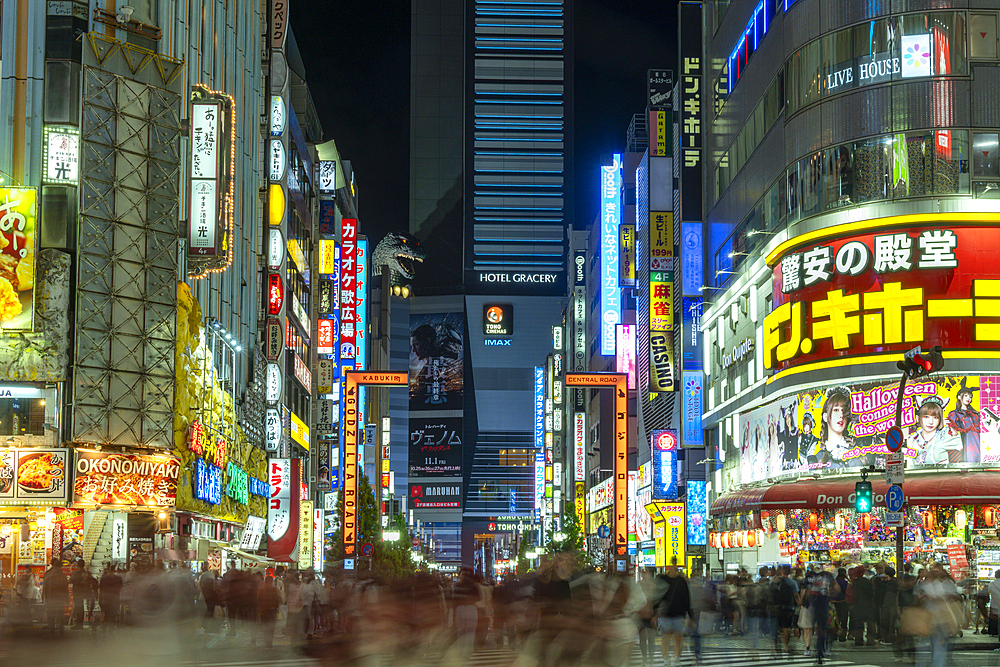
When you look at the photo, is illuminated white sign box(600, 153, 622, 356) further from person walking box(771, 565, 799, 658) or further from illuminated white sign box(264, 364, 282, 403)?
person walking box(771, 565, 799, 658)

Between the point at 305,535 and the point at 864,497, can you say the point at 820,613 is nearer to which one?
the point at 864,497

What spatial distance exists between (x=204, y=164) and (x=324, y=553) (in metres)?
50.3

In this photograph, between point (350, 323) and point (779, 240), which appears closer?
point (779, 240)

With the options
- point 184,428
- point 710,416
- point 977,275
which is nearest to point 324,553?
point 710,416

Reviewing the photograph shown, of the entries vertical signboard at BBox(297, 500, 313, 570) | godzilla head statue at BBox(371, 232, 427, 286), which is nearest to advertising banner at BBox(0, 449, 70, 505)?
vertical signboard at BBox(297, 500, 313, 570)

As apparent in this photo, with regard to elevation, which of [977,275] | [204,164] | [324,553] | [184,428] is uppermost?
[204,164]

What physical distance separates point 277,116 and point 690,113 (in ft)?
70.5

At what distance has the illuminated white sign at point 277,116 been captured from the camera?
62812 millimetres

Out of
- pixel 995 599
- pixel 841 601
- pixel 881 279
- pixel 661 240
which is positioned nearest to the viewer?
pixel 995 599

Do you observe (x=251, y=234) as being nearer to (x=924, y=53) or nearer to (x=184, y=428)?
(x=184, y=428)

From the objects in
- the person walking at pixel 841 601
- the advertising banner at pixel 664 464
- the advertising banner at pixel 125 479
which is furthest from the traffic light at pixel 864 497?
the advertising banner at pixel 664 464

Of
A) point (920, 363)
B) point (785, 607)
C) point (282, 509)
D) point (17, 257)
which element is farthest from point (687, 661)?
point (282, 509)

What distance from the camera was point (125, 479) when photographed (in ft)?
123

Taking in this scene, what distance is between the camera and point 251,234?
57094 mm
